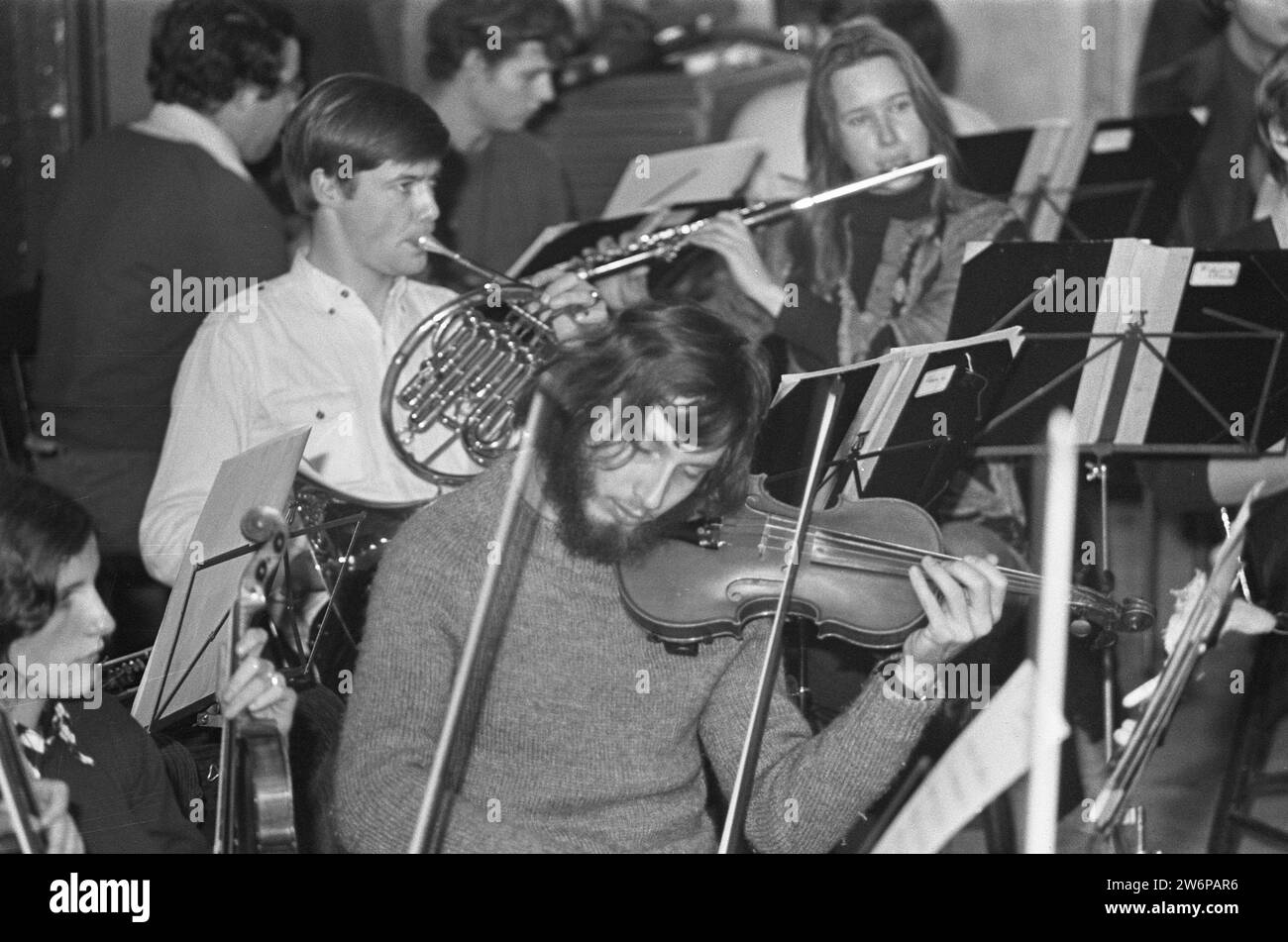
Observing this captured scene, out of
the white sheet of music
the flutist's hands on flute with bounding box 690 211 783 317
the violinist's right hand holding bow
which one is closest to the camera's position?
the white sheet of music

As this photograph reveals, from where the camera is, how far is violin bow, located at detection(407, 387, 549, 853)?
1565 mm

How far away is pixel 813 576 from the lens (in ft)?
7.27

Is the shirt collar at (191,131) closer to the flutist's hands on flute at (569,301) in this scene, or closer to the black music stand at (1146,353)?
the flutist's hands on flute at (569,301)

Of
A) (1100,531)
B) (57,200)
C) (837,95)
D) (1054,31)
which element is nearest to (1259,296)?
(1100,531)

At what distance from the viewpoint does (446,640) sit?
1975mm

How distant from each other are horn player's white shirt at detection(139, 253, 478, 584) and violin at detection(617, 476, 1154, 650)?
0.79m

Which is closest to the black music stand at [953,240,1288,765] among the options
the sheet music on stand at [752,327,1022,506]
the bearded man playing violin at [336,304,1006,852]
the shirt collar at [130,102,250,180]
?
the sheet music on stand at [752,327,1022,506]

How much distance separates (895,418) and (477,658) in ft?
2.80

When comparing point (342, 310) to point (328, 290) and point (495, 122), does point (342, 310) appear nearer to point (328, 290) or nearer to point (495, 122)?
point (328, 290)

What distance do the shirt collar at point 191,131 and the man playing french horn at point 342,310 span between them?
30 cm

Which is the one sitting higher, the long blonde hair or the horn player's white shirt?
the long blonde hair

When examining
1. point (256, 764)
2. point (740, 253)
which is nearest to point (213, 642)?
point (256, 764)

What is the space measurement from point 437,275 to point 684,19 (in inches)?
68.9

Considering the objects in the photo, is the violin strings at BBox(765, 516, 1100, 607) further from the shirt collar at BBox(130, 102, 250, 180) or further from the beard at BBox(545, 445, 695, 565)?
the shirt collar at BBox(130, 102, 250, 180)
